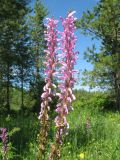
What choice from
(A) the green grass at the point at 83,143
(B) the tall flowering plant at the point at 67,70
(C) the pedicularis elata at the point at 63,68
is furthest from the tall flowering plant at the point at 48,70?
(A) the green grass at the point at 83,143

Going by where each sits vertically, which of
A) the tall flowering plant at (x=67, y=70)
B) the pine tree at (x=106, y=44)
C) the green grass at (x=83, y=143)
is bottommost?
the green grass at (x=83, y=143)

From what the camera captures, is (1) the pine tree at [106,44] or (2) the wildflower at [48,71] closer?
(2) the wildflower at [48,71]

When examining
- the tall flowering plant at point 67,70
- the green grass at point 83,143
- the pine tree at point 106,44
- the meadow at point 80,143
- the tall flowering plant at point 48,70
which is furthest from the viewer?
the pine tree at point 106,44

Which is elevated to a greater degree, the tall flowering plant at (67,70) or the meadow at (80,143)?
the tall flowering plant at (67,70)

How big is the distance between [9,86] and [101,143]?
3153 centimetres

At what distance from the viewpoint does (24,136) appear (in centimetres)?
1156

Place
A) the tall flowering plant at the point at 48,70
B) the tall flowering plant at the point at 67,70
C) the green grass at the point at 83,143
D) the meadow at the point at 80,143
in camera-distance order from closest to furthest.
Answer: the tall flowering plant at the point at 67,70, the tall flowering plant at the point at 48,70, the meadow at the point at 80,143, the green grass at the point at 83,143

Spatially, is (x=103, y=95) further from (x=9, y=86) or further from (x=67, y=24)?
(x=67, y=24)


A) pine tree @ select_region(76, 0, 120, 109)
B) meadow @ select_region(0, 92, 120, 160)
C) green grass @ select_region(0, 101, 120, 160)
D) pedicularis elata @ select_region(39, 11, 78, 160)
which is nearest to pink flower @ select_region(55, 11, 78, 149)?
pedicularis elata @ select_region(39, 11, 78, 160)

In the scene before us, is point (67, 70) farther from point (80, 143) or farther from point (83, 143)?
point (83, 143)

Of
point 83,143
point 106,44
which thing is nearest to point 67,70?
point 83,143

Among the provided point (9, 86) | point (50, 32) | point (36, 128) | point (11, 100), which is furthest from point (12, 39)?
point (50, 32)

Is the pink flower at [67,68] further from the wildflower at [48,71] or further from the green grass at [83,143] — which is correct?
the green grass at [83,143]

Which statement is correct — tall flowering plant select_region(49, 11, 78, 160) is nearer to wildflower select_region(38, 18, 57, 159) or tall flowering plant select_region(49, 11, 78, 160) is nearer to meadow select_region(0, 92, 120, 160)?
wildflower select_region(38, 18, 57, 159)
